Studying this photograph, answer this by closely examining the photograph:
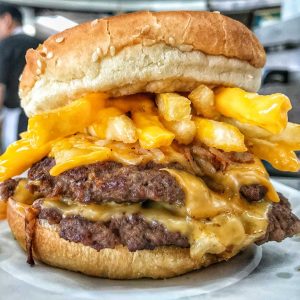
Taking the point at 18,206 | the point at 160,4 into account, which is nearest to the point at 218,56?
the point at 18,206

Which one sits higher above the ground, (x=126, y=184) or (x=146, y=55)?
(x=146, y=55)

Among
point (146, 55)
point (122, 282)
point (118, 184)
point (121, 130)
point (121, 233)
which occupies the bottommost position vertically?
point (122, 282)

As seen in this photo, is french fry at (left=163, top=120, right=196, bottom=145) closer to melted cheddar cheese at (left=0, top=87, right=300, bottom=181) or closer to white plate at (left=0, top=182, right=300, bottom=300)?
melted cheddar cheese at (left=0, top=87, right=300, bottom=181)

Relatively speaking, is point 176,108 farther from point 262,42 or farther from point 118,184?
point 262,42

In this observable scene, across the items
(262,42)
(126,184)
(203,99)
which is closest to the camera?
(126,184)

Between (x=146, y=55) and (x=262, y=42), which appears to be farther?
(x=262, y=42)

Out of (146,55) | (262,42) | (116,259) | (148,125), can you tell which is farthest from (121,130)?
(262,42)

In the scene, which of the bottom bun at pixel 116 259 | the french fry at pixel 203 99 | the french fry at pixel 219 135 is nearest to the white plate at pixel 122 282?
the bottom bun at pixel 116 259

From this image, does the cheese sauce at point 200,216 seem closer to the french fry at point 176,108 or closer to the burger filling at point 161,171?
the burger filling at point 161,171
